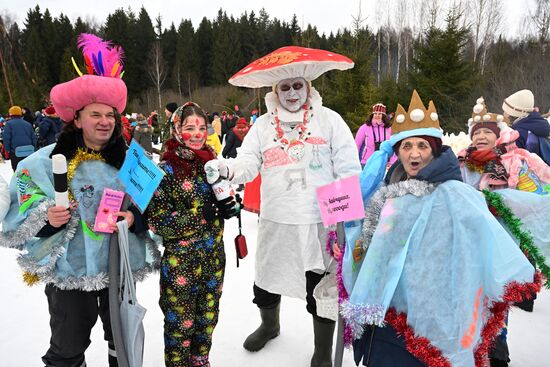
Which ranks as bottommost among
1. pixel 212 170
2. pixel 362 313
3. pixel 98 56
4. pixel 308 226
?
pixel 362 313

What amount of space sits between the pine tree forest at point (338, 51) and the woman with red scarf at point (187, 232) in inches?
59.4

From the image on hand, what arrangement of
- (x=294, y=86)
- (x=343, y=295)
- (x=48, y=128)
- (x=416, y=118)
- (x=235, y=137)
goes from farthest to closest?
(x=235, y=137) → (x=48, y=128) → (x=294, y=86) → (x=343, y=295) → (x=416, y=118)

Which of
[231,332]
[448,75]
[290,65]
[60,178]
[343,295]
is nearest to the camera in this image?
[60,178]

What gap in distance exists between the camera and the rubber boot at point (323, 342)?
8.70ft

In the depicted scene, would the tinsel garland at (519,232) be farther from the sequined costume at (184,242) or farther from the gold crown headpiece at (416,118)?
the sequined costume at (184,242)

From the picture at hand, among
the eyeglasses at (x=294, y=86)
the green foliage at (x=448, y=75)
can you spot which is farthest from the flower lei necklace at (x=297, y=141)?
the green foliage at (x=448, y=75)

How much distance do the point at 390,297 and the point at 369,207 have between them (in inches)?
20.4

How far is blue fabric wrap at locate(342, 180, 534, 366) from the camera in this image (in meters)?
1.71

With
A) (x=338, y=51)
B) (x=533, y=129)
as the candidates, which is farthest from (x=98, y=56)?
(x=338, y=51)

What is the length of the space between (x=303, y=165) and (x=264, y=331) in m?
1.45

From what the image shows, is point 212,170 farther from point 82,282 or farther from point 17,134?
point 17,134

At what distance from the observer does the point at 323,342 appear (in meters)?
2.67

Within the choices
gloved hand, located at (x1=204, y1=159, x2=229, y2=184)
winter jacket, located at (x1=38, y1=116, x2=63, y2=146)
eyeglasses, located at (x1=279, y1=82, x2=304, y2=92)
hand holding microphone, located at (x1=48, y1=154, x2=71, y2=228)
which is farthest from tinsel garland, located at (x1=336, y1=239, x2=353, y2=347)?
winter jacket, located at (x1=38, y1=116, x2=63, y2=146)

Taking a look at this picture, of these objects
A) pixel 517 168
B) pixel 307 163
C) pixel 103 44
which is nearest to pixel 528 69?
pixel 517 168
